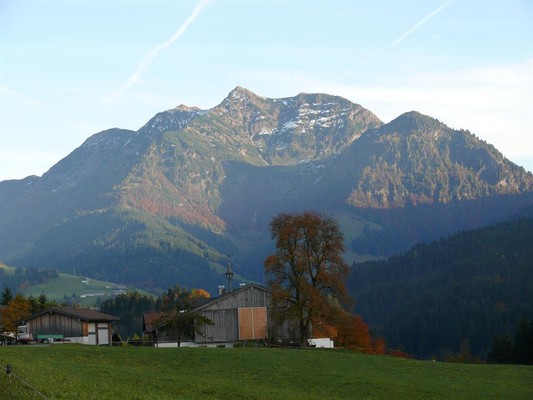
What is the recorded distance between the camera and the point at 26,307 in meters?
127

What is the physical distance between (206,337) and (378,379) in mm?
45468

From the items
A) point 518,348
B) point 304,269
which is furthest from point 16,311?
point 518,348

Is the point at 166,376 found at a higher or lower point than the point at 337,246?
lower

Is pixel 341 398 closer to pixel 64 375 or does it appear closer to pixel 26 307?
pixel 64 375

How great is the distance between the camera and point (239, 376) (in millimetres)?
53281

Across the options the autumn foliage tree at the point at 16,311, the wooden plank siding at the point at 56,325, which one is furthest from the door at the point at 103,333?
the autumn foliage tree at the point at 16,311

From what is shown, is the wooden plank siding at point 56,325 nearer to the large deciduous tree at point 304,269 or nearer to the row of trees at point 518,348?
the large deciduous tree at point 304,269

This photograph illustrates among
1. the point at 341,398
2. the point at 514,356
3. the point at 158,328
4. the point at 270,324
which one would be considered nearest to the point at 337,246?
the point at 270,324

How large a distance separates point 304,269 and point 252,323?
50.2 feet

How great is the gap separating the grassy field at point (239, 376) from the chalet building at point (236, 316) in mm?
29875

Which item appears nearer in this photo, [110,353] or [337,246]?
[110,353]

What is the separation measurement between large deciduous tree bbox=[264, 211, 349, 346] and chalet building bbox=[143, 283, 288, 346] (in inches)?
406

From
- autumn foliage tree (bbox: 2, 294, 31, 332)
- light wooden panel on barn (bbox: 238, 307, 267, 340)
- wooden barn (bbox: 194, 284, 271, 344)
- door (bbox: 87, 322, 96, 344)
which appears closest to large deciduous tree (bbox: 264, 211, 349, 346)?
light wooden panel on barn (bbox: 238, 307, 267, 340)

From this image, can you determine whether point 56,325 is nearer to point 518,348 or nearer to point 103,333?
A: point 103,333
